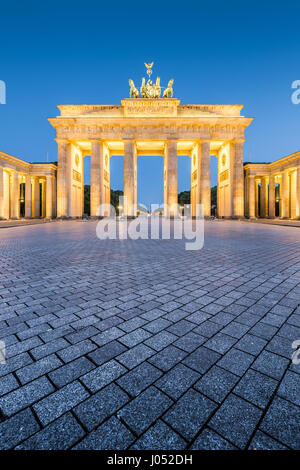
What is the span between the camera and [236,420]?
4.62ft

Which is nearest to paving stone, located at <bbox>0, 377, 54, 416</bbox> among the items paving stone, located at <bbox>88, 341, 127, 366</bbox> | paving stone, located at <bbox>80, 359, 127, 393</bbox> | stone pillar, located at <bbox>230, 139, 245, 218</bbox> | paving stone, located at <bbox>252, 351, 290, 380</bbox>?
paving stone, located at <bbox>80, 359, 127, 393</bbox>

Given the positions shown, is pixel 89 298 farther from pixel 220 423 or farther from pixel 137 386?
pixel 220 423

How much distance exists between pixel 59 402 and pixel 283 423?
1.47m

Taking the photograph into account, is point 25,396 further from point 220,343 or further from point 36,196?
point 36,196

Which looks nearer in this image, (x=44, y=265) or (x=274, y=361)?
(x=274, y=361)

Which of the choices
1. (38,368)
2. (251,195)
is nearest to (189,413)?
(38,368)

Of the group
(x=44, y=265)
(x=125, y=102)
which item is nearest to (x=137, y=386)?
(x=44, y=265)

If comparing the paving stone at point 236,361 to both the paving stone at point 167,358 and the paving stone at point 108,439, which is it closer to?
the paving stone at point 167,358

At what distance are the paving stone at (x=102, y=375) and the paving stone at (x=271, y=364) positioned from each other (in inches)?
45.9

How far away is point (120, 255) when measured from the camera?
713 centimetres

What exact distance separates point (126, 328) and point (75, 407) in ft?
3.58

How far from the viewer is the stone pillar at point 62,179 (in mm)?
34094

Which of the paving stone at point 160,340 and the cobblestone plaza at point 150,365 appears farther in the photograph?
the paving stone at point 160,340

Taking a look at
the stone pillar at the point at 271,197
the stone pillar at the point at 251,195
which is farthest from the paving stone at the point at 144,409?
the stone pillar at the point at 271,197
